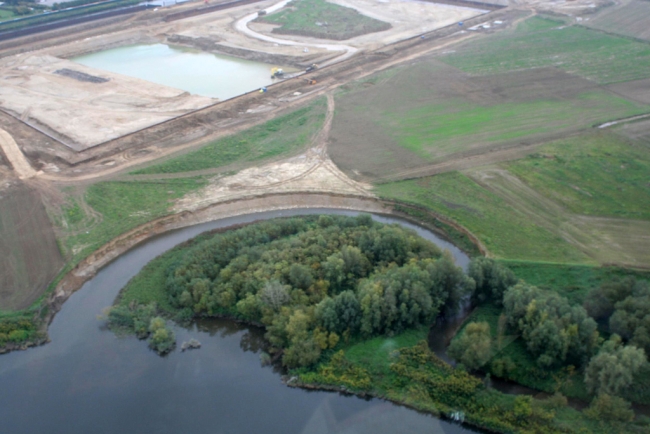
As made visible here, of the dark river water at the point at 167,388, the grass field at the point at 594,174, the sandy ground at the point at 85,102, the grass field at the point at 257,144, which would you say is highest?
the sandy ground at the point at 85,102

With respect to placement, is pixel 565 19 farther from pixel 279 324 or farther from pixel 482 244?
pixel 279 324

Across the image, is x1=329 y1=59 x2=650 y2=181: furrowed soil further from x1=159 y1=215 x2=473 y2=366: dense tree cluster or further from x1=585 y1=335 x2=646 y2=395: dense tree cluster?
x1=585 y1=335 x2=646 y2=395: dense tree cluster

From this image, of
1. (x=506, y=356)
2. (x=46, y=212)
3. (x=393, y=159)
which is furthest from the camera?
(x=393, y=159)

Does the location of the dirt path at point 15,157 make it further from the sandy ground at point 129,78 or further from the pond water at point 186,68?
the pond water at point 186,68

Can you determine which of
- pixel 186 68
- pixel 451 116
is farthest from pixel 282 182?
pixel 186 68

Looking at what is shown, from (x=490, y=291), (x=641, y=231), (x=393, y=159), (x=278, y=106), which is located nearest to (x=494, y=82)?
(x=393, y=159)

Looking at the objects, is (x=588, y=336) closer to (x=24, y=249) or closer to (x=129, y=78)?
(x=24, y=249)

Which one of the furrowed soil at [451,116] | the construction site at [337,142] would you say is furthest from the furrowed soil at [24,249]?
the furrowed soil at [451,116]
